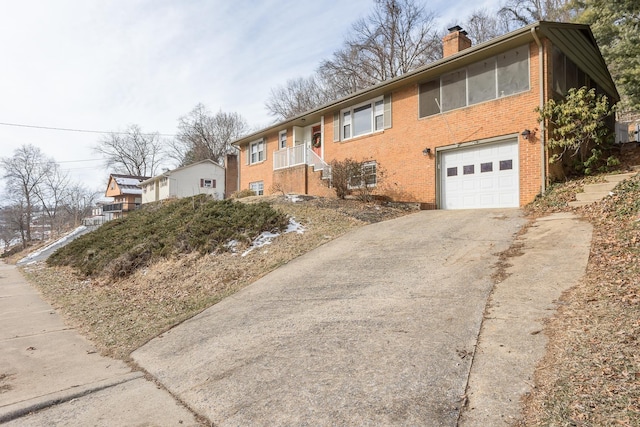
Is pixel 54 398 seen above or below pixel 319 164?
below

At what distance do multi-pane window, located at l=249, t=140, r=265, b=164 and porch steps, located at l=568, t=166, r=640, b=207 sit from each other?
16.7 meters

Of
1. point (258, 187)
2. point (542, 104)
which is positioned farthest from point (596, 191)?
point (258, 187)

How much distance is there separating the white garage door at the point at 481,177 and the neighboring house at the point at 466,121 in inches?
1.2

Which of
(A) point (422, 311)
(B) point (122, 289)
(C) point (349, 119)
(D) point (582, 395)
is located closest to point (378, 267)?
(A) point (422, 311)

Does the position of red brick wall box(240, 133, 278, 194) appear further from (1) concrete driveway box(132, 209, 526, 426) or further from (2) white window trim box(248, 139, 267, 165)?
(1) concrete driveway box(132, 209, 526, 426)

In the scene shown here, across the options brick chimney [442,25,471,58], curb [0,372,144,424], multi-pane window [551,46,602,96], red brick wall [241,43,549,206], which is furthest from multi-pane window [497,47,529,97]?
curb [0,372,144,424]

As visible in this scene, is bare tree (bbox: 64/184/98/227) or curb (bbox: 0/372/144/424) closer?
curb (bbox: 0/372/144/424)

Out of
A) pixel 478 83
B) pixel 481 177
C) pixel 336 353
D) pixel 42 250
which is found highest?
pixel 478 83

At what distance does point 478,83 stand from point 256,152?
14.2 meters

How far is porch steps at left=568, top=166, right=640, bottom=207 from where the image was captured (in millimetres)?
8517

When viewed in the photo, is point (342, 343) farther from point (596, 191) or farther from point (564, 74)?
point (564, 74)

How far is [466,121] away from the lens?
12.0 meters

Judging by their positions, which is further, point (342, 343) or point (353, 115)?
point (353, 115)

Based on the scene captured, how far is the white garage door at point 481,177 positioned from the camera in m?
11.0
